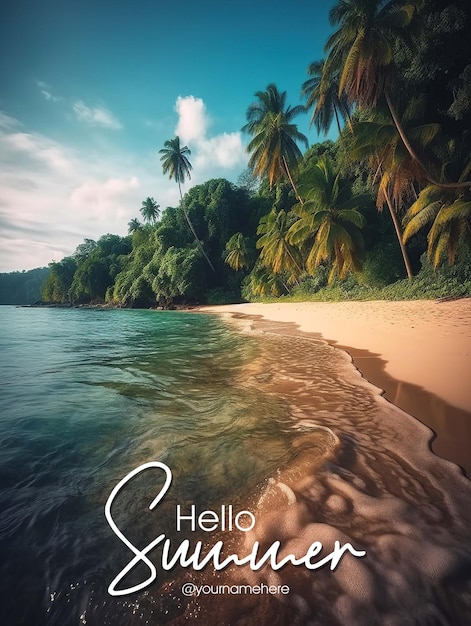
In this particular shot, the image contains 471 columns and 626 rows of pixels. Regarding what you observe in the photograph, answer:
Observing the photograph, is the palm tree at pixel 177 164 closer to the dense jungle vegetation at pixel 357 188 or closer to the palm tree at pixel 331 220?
the dense jungle vegetation at pixel 357 188

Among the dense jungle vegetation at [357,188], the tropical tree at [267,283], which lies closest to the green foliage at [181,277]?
the dense jungle vegetation at [357,188]

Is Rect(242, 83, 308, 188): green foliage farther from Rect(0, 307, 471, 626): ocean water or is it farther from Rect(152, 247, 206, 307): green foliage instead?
Rect(0, 307, 471, 626): ocean water

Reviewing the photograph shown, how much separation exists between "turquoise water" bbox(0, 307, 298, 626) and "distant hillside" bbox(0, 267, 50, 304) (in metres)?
122

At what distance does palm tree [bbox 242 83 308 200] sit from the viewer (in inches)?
865

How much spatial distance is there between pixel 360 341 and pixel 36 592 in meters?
7.20

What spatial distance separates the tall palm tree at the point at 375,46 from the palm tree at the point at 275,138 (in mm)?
9440

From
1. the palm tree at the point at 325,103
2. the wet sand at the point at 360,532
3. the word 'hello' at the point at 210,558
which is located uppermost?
the palm tree at the point at 325,103

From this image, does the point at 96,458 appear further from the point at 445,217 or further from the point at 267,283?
the point at 267,283

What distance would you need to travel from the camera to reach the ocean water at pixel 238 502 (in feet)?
4.27

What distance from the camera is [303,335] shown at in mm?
9047

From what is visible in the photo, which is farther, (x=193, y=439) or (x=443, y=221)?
A: (x=443, y=221)

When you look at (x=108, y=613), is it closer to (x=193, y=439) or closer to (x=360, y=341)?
(x=193, y=439)

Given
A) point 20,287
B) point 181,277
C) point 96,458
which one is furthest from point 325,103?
point 20,287

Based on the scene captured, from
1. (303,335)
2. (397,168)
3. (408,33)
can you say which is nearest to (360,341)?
(303,335)
